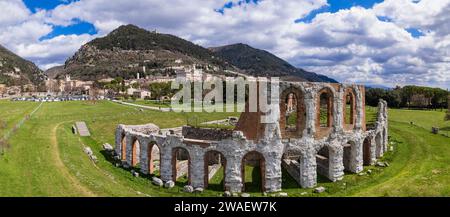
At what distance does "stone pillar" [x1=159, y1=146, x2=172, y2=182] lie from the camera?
32.4 m

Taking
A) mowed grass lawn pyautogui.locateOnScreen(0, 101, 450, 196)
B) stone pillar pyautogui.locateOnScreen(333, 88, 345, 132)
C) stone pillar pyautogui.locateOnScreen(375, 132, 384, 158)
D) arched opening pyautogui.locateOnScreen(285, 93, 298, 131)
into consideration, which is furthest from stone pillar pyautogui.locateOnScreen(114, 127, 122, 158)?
arched opening pyautogui.locateOnScreen(285, 93, 298, 131)

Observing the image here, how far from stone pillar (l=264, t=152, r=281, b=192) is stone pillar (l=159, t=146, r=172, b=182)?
835cm

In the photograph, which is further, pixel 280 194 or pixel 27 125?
pixel 27 125

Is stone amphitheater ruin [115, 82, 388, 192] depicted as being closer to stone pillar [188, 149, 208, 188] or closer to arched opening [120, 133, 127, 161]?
stone pillar [188, 149, 208, 188]

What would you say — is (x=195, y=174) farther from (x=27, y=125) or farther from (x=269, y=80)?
(x=27, y=125)

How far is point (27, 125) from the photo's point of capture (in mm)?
49688

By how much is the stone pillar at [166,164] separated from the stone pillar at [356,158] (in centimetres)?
1717

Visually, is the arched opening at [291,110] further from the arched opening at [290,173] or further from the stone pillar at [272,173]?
the stone pillar at [272,173]

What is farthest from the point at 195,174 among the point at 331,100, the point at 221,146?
the point at 331,100

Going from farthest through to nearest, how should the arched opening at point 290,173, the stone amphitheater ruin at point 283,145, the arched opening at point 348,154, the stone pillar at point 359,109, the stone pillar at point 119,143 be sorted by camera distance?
the stone pillar at point 119,143 → the stone pillar at point 359,109 → the arched opening at point 348,154 → the arched opening at point 290,173 → the stone amphitheater ruin at point 283,145

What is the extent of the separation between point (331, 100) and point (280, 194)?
1063cm

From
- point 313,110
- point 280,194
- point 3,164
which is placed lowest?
point 280,194

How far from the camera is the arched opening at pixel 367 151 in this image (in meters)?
38.4

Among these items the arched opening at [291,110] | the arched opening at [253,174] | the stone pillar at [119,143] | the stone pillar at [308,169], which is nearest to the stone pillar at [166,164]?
the arched opening at [253,174]
